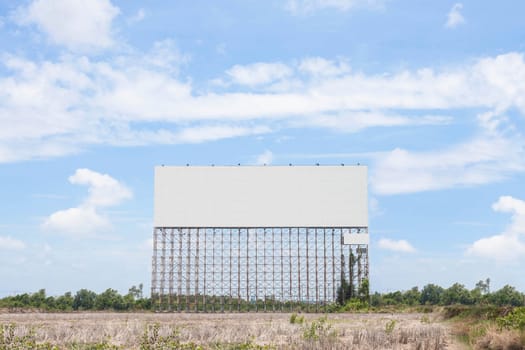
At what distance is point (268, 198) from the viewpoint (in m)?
63.6

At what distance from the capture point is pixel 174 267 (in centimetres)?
6569

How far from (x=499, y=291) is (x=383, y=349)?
5110 cm

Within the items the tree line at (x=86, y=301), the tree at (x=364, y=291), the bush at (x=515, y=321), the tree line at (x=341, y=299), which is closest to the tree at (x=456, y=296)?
the tree line at (x=341, y=299)

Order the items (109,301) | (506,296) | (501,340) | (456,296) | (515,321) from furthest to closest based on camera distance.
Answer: (456,296)
(109,301)
(506,296)
(515,321)
(501,340)

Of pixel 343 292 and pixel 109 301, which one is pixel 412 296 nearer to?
pixel 343 292

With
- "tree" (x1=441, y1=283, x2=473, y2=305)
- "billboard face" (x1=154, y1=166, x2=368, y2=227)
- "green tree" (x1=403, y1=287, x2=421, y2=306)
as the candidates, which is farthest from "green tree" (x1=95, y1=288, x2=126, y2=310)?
"tree" (x1=441, y1=283, x2=473, y2=305)

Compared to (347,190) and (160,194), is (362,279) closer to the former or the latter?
(347,190)

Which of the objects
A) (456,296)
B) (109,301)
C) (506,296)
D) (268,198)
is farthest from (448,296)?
(109,301)

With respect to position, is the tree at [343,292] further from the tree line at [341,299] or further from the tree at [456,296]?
the tree at [456,296]

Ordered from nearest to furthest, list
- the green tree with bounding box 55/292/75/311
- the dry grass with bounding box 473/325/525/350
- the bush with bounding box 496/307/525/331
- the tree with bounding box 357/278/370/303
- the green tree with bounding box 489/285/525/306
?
1. the dry grass with bounding box 473/325/525/350
2. the bush with bounding box 496/307/525/331
3. the green tree with bounding box 489/285/525/306
4. the tree with bounding box 357/278/370/303
5. the green tree with bounding box 55/292/75/311

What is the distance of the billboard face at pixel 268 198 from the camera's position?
6356 centimetres

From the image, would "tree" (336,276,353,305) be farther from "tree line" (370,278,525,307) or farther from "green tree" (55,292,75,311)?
"green tree" (55,292,75,311)

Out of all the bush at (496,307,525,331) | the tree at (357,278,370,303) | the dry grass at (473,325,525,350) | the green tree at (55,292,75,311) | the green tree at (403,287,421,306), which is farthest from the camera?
the green tree at (403,287,421,306)

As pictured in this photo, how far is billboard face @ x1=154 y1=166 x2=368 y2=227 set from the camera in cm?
6356
